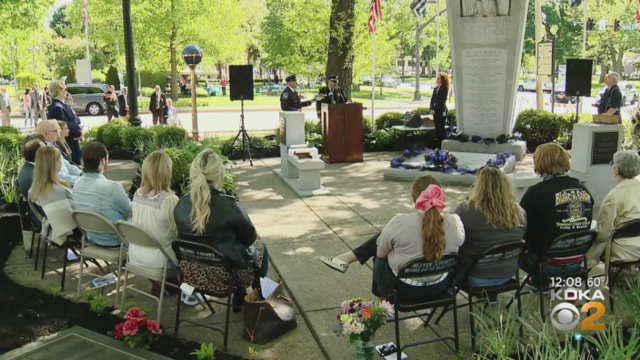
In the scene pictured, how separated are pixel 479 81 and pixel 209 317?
913cm

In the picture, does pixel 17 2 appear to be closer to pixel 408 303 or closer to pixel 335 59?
pixel 335 59

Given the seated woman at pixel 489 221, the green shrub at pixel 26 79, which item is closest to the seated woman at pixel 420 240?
the seated woman at pixel 489 221

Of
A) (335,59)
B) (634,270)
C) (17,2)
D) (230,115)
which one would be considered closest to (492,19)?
(335,59)

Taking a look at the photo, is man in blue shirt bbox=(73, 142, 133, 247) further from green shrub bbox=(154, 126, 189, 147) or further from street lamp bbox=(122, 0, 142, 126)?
street lamp bbox=(122, 0, 142, 126)

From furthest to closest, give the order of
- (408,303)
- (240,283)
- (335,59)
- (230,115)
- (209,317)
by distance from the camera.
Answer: (230,115)
(335,59)
(209,317)
(240,283)
(408,303)

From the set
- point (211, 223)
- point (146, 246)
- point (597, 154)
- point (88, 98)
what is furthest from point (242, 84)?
point (88, 98)

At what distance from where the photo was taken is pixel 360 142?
1238 cm

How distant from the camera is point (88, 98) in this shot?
27625 mm

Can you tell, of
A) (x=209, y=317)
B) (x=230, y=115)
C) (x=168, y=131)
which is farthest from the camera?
(x=230, y=115)

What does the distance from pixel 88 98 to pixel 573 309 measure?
88.2 feet

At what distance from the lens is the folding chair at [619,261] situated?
14.7 feet

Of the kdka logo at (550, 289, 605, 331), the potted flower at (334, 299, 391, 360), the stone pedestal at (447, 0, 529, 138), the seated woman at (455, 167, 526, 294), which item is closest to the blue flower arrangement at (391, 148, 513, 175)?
the stone pedestal at (447, 0, 529, 138)

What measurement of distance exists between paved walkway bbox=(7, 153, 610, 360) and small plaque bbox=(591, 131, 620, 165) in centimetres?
198

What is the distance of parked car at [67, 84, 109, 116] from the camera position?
90.2ft
